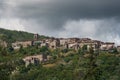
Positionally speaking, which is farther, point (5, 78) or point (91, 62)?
point (91, 62)

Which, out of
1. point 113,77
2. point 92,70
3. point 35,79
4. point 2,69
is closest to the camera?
point 2,69

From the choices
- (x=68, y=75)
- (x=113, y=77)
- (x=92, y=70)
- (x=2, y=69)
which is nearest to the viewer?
(x=2, y=69)

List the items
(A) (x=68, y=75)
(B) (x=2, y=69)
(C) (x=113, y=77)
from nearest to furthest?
(B) (x=2, y=69), (C) (x=113, y=77), (A) (x=68, y=75)

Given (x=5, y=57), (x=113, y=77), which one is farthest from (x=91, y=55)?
(x=113, y=77)

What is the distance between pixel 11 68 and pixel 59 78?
11646cm

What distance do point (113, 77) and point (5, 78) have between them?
11031cm

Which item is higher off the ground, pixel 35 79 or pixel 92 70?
pixel 92 70

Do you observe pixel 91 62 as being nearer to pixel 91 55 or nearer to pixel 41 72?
pixel 91 55

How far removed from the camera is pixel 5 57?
59.2m

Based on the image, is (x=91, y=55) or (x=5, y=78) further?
(x=91, y=55)

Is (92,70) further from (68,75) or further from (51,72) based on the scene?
(51,72)

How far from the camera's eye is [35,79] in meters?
189

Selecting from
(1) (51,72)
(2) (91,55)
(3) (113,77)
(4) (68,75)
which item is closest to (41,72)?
(1) (51,72)

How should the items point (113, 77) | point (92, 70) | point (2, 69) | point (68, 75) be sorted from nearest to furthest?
point (2, 69)
point (92, 70)
point (113, 77)
point (68, 75)
